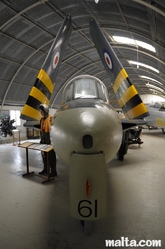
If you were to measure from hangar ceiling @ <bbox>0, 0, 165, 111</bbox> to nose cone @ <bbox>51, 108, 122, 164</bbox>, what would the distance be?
461cm

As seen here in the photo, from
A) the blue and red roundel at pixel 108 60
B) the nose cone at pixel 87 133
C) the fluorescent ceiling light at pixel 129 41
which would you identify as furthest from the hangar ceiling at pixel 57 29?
the nose cone at pixel 87 133

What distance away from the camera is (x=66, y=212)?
340 centimetres

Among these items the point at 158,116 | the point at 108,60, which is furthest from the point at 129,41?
the point at 108,60

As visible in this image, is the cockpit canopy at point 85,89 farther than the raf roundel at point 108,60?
No

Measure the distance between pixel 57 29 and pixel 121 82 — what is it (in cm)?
678

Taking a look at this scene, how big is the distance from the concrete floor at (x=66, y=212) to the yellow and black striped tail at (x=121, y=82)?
78.4 inches

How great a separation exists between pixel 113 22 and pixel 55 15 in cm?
295

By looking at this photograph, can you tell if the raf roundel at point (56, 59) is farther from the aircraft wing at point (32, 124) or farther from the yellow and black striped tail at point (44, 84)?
the aircraft wing at point (32, 124)

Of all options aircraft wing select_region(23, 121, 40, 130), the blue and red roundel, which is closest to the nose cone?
aircraft wing select_region(23, 121, 40, 130)

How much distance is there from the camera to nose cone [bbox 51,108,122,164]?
6.91ft

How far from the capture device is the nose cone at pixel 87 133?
2105mm

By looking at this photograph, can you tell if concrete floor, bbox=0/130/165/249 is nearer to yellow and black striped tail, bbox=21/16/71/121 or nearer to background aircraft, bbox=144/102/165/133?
yellow and black striped tail, bbox=21/16/71/121

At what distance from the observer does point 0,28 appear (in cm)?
826

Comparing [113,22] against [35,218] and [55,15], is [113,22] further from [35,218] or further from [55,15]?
[35,218]
